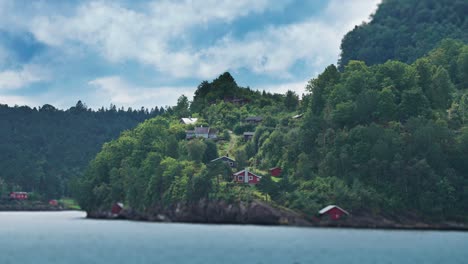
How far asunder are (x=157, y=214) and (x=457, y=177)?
4724cm

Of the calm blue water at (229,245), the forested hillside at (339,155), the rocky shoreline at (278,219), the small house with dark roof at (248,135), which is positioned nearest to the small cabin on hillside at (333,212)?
the rocky shoreline at (278,219)

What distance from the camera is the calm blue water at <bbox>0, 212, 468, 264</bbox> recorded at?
7631cm

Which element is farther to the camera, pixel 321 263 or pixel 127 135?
pixel 127 135

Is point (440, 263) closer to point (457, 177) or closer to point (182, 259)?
point (182, 259)

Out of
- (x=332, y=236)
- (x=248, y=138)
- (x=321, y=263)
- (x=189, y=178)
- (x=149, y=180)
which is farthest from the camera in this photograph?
(x=248, y=138)

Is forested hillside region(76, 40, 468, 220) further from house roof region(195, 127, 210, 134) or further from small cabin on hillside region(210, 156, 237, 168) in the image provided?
house roof region(195, 127, 210, 134)

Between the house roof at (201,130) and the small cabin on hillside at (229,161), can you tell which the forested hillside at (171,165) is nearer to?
the small cabin on hillside at (229,161)

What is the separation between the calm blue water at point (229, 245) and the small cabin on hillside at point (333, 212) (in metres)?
6.46

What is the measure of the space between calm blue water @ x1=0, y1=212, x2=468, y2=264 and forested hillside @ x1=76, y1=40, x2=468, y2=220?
10833mm

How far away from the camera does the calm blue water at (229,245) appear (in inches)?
3004

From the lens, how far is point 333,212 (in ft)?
397

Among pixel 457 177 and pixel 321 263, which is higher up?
pixel 457 177

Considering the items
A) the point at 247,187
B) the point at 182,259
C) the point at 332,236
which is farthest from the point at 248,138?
the point at 182,259

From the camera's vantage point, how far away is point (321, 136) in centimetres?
13938
